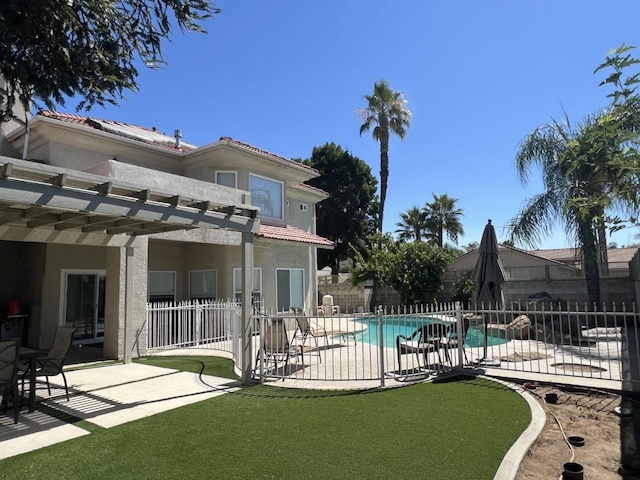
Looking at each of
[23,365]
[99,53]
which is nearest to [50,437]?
[23,365]

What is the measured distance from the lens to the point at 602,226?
197 inches

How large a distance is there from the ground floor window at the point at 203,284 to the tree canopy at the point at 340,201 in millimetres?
26168

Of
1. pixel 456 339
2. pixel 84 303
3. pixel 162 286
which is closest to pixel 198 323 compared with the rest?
pixel 162 286

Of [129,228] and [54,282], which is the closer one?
[129,228]

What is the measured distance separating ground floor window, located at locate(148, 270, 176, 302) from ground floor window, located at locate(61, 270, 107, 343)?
1.87 meters

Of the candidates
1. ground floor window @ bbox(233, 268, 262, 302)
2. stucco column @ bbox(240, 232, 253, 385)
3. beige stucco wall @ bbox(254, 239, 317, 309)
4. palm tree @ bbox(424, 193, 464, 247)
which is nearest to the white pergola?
stucco column @ bbox(240, 232, 253, 385)

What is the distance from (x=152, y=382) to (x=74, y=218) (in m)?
3.95

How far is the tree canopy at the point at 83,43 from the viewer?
849 centimetres

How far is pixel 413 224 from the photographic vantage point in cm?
4634

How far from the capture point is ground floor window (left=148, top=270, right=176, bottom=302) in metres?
16.5

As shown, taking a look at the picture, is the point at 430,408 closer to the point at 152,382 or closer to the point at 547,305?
the point at 152,382

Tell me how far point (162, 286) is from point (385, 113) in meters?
27.3

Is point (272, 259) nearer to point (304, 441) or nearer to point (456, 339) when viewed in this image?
point (456, 339)

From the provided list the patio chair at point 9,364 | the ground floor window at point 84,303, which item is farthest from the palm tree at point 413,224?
the patio chair at point 9,364
